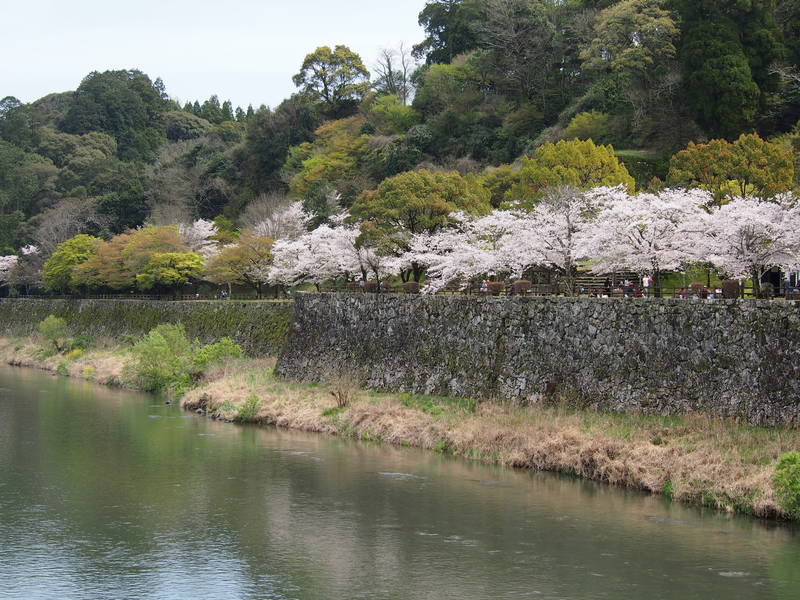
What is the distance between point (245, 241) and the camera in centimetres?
6081

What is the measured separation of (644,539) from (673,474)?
11.8 ft

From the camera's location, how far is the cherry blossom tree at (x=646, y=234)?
33500 mm

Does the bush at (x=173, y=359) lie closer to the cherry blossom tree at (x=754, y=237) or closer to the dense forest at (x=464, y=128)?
the dense forest at (x=464, y=128)

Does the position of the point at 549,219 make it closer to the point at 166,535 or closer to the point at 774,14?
the point at 166,535

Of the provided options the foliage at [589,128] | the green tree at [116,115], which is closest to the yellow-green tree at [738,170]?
the foliage at [589,128]

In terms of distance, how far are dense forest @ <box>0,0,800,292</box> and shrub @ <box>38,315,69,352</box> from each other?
16.1m

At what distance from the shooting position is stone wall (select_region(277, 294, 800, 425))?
24734 millimetres

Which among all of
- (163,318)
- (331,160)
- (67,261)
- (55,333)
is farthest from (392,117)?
(55,333)

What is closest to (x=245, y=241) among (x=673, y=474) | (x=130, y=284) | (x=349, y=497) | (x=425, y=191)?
(x=130, y=284)

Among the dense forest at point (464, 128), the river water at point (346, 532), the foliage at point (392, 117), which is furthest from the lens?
the foliage at point (392, 117)

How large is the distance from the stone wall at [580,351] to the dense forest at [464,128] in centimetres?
940

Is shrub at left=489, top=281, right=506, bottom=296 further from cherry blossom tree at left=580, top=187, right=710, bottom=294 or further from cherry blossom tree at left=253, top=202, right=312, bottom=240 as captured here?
cherry blossom tree at left=253, top=202, right=312, bottom=240

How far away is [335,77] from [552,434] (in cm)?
8082

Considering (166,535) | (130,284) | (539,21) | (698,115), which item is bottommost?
(166,535)
